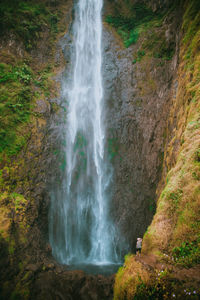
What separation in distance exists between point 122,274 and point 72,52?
13430 millimetres

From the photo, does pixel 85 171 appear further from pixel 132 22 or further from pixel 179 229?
pixel 132 22

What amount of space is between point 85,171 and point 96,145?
1.75 metres

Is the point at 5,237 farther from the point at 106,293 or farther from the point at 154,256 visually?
the point at 154,256

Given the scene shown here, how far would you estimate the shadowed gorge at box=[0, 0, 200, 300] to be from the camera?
4230 millimetres

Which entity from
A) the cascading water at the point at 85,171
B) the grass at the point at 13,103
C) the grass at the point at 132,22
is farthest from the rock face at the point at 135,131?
the grass at the point at 13,103

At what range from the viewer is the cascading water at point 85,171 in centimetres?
924

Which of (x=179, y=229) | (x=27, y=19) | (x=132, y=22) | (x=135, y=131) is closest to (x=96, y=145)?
(x=135, y=131)

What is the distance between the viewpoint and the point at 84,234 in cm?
977

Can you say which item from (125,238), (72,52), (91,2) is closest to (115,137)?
(125,238)

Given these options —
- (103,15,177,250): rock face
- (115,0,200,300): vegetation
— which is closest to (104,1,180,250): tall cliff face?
(103,15,177,250): rock face

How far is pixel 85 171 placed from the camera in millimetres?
10781

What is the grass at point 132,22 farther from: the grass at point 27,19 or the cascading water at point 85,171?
the grass at point 27,19

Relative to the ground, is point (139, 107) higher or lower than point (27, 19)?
lower

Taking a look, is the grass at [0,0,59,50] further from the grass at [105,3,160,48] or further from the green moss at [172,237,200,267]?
the green moss at [172,237,200,267]
